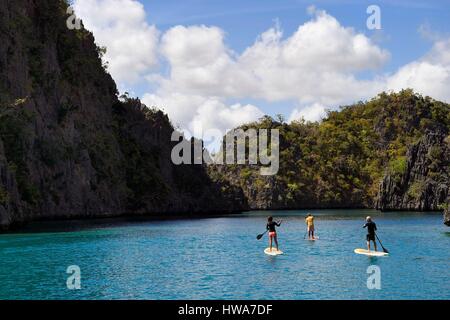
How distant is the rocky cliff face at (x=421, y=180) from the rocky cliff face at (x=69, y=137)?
2044 inches

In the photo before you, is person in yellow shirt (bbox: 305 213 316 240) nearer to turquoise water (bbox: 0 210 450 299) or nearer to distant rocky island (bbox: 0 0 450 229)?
turquoise water (bbox: 0 210 450 299)

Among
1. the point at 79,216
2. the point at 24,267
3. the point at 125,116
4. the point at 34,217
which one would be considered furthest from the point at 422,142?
the point at 24,267

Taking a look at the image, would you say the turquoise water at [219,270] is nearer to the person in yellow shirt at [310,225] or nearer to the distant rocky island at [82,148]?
the person in yellow shirt at [310,225]

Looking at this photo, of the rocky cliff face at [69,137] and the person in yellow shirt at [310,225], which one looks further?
the rocky cliff face at [69,137]

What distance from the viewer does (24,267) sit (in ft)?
131

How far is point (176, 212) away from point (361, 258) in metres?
132

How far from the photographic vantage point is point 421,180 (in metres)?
174

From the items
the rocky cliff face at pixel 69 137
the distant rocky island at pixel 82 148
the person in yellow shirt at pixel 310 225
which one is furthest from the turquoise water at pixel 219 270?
the rocky cliff face at pixel 69 137

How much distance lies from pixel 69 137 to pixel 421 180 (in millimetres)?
97387

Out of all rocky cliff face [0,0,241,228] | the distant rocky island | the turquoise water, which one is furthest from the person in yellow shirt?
rocky cliff face [0,0,241,228]

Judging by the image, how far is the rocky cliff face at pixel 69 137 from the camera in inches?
3878

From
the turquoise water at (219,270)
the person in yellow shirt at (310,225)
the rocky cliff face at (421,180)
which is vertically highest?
the rocky cliff face at (421,180)

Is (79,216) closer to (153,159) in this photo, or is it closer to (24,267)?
(153,159)
